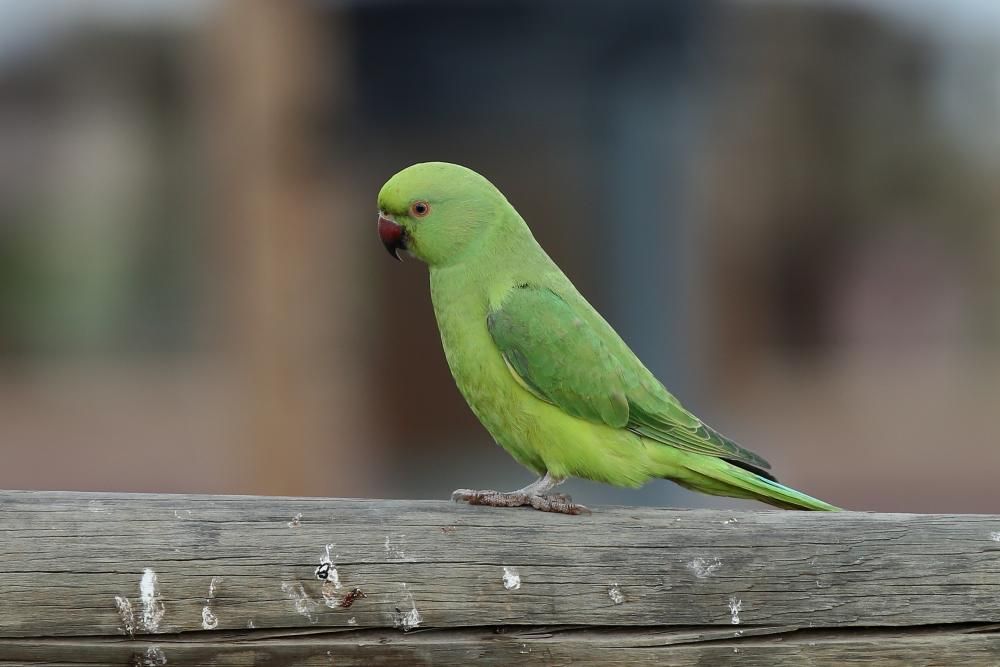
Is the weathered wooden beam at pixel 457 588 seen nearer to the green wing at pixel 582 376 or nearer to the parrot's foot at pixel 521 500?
the parrot's foot at pixel 521 500

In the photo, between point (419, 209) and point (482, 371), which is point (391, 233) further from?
point (482, 371)

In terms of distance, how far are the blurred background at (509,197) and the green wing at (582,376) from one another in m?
2.39

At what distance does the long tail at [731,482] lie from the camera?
2951 mm

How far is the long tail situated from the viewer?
2951mm

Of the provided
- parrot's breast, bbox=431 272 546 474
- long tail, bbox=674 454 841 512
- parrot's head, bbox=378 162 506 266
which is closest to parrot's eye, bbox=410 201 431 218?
parrot's head, bbox=378 162 506 266

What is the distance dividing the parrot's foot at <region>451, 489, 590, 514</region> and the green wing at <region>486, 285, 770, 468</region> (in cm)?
36

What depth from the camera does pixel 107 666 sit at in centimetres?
222

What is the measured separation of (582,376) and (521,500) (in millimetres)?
445

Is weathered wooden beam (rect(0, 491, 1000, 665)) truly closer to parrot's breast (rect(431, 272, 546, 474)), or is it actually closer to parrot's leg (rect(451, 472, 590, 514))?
parrot's leg (rect(451, 472, 590, 514))

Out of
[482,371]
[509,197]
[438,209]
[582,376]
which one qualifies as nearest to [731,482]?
[582,376]

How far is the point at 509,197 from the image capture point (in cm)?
956

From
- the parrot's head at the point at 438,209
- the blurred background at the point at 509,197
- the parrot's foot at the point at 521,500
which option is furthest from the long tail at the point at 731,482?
the blurred background at the point at 509,197

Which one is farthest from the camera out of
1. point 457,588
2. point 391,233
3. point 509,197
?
point 509,197

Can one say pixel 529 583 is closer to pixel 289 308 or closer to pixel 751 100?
pixel 289 308
